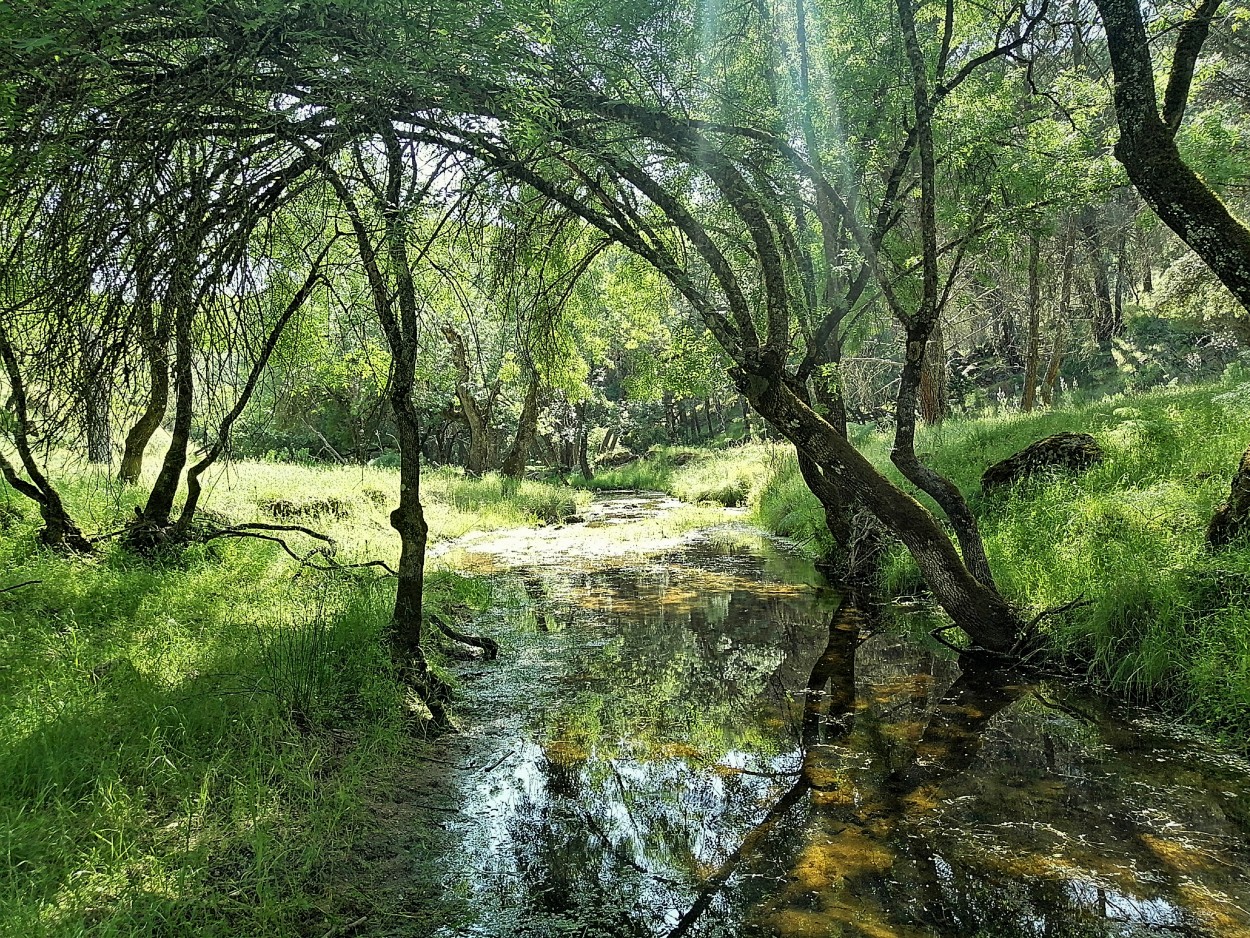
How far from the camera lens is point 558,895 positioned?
3289 millimetres

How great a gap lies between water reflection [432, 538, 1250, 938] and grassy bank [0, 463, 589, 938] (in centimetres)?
82

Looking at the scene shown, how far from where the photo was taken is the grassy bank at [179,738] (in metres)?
2.88

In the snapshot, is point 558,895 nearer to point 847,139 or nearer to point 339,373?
point 339,373

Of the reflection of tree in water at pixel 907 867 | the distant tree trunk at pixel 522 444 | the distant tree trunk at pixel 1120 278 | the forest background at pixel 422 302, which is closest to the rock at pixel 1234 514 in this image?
the forest background at pixel 422 302

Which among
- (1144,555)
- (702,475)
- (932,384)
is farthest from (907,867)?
(702,475)

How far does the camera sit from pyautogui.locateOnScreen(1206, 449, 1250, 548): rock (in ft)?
19.3

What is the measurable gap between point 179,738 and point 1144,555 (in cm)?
777

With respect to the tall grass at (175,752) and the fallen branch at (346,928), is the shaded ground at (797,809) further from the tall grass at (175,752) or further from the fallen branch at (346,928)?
the tall grass at (175,752)

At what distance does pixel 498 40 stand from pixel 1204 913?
18.1ft

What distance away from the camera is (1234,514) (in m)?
5.96

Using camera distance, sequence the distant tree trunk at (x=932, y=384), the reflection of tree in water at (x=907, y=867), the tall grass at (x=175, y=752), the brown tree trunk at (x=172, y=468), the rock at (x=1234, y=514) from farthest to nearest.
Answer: the distant tree trunk at (x=932, y=384), the brown tree trunk at (x=172, y=468), the rock at (x=1234, y=514), the reflection of tree in water at (x=907, y=867), the tall grass at (x=175, y=752)

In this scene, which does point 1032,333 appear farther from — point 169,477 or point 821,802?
point 169,477

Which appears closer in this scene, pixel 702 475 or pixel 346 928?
pixel 346 928

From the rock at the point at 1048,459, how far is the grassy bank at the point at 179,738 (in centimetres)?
880
